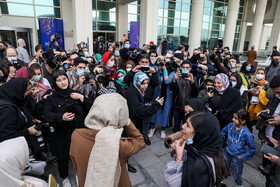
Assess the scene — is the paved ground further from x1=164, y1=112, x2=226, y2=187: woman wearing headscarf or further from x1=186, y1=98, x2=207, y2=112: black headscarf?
x1=164, y1=112, x2=226, y2=187: woman wearing headscarf

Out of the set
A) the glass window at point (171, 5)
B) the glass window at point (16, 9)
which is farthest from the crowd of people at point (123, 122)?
the glass window at point (171, 5)

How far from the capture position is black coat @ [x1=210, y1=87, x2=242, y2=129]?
3.04 metres

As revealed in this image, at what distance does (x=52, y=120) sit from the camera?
7.38 ft

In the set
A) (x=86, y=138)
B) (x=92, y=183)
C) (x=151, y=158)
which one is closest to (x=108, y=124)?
(x=86, y=138)

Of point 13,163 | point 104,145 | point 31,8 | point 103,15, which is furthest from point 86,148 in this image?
point 103,15

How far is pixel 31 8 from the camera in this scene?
10664 millimetres

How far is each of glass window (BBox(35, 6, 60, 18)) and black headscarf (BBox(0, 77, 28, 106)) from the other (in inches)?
428

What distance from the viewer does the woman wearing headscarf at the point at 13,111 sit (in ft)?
6.16

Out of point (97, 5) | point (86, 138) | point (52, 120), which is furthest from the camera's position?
point (97, 5)

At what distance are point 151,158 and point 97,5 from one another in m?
12.4

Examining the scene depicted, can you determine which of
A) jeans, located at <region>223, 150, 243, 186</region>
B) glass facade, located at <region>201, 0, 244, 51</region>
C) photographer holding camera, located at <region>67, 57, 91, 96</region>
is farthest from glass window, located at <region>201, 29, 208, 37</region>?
jeans, located at <region>223, 150, 243, 186</region>

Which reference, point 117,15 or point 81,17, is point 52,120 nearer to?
point 81,17

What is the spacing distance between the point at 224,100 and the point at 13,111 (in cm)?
307

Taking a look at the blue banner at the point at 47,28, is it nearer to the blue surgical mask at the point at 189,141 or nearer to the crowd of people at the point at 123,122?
the crowd of people at the point at 123,122
